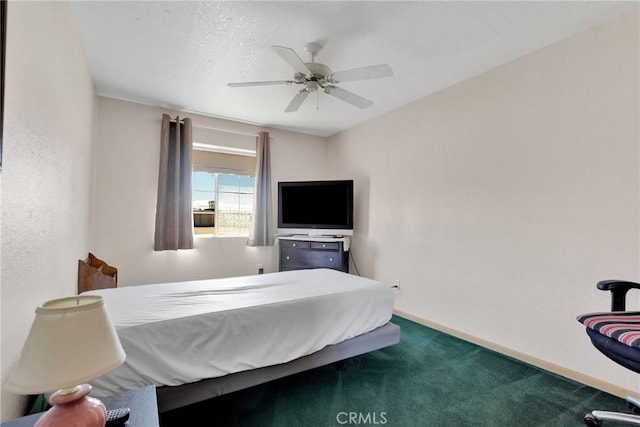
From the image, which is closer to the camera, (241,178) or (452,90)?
(452,90)

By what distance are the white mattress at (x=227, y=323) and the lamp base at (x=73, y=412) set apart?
707mm

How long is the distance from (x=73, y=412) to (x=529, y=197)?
293 centimetres

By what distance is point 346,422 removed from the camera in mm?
1640

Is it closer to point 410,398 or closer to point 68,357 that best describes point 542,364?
point 410,398

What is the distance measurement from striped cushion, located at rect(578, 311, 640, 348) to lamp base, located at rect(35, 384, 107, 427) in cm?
204

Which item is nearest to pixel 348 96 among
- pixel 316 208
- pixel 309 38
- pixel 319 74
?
pixel 319 74

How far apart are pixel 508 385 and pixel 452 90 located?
263cm

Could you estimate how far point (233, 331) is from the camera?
167 cm

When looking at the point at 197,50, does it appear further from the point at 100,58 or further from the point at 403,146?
the point at 403,146

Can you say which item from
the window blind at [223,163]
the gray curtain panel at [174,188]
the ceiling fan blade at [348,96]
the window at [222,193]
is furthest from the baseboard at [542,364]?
the window blind at [223,163]

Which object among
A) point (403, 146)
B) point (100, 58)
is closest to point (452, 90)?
point (403, 146)

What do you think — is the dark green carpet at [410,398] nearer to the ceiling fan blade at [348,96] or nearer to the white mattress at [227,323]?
the white mattress at [227,323]

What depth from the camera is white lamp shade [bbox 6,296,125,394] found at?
2.17 feet

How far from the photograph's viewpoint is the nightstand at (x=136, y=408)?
2.99 feet
